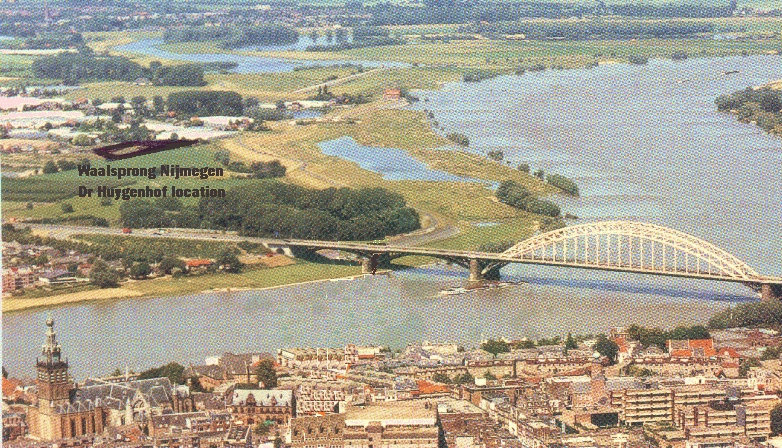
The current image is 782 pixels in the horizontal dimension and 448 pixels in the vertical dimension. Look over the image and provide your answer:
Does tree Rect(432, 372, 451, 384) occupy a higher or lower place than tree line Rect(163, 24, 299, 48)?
higher

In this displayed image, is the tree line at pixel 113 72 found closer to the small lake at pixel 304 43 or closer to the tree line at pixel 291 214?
the small lake at pixel 304 43

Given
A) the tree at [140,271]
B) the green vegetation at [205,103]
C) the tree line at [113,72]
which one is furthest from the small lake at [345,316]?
the tree line at [113,72]

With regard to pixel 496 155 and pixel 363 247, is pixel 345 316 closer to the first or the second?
pixel 363 247

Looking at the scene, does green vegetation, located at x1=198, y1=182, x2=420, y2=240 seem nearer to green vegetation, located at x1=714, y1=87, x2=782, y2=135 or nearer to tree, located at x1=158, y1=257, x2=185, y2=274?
tree, located at x1=158, y1=257, x2=185, y2=274

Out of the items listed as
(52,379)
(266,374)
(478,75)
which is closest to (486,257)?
(266,374)

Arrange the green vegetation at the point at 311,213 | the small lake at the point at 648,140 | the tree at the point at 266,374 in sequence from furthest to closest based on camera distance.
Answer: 1. the small lake at the point at 648,140
2. the green vegetation at the point at 311,213
3. the tree at the point at 266,374

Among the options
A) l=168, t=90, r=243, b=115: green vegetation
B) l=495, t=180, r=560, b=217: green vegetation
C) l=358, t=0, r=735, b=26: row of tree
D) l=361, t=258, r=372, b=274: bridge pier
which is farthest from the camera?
l=358, t=0, r=735, b=26: row of tree

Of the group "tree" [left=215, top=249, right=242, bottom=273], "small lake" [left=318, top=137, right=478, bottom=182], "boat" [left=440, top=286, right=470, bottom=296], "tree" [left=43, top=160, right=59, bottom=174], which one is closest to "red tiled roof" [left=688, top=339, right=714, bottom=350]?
"boat" [left=440, top=286, right=470, bottom=296]
